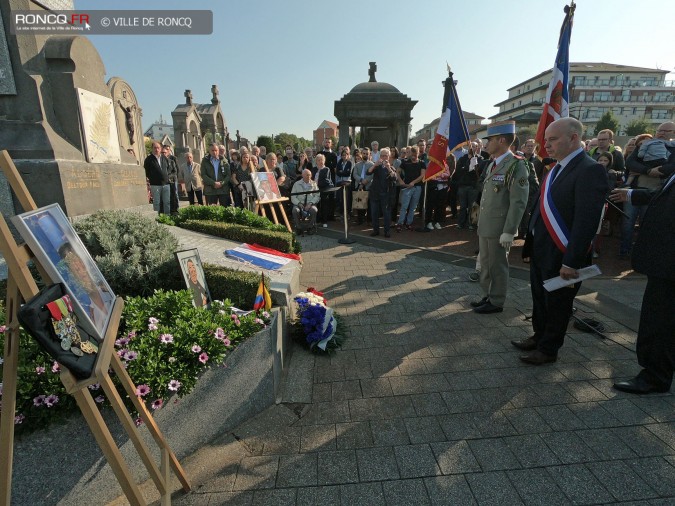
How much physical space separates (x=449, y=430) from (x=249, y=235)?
4.24m

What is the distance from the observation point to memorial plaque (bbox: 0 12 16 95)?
4281 millimetres

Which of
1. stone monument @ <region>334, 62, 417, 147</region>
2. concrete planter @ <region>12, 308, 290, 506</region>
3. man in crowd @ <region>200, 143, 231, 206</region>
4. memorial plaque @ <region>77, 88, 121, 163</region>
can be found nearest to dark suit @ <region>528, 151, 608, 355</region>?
concrete planter @ <region>12, 308, 290, 506</region>

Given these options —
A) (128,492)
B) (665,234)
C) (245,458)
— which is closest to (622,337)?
(665,234)

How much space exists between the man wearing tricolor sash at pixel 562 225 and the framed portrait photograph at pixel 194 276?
3.30 m

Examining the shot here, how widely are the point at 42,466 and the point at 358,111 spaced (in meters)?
16.5

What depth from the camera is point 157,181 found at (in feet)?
31.1

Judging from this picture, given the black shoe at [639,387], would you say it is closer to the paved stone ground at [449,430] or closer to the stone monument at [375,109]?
the paved stone ground at [449,430]

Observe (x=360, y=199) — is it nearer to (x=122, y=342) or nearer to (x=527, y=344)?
(x=527, y=344)

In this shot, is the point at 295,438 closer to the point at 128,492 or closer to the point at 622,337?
the point at 128,492

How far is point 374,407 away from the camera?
2992 mm

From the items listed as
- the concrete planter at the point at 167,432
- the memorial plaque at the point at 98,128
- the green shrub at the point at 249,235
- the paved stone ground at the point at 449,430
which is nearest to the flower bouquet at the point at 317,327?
the paved stone ground at the point at 449,430

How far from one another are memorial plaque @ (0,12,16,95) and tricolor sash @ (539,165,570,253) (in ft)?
20.6

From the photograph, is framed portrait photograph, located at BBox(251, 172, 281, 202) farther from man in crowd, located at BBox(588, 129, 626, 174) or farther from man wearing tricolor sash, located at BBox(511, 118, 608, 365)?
man in crowd, located at BBox(588, 129, 626, 174)

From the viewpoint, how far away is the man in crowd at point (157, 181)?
30.8 feet
